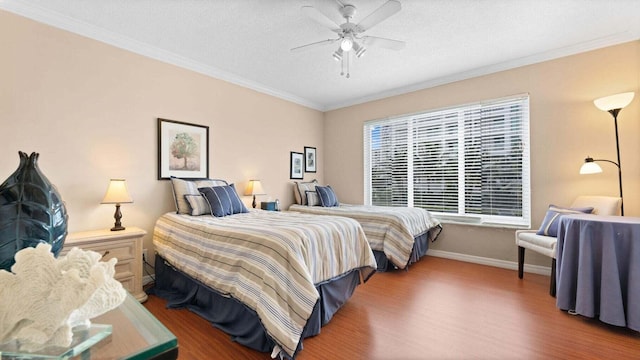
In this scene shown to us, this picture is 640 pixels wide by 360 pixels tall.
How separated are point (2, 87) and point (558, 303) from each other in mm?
5117

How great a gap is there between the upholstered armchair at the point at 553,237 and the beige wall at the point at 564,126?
9.8 inches

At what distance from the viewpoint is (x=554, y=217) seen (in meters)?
2.88

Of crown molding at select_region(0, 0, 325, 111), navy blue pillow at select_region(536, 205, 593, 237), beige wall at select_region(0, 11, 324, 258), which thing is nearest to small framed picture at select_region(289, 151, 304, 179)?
beige wall at select_region(0, 11, 324, 258)

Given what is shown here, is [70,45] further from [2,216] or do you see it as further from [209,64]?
[2,216]

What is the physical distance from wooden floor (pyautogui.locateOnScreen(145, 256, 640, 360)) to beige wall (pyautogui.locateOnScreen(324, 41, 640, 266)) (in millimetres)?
1011

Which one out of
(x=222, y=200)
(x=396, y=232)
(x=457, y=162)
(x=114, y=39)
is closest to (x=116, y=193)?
(x=222, y=200)

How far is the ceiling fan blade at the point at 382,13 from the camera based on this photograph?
2.02m

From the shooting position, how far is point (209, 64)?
11.6 feet

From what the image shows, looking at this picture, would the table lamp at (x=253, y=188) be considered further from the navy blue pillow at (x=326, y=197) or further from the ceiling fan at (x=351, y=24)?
the ceiling fan at (x=351, y=24)

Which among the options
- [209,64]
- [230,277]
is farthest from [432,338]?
[209,64]

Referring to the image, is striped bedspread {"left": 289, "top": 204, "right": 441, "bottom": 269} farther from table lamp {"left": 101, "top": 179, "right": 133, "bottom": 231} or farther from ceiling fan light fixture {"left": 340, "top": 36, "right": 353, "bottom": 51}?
table lamp {"left": 101, "top": 179, "right": 133, "bottom": 231}

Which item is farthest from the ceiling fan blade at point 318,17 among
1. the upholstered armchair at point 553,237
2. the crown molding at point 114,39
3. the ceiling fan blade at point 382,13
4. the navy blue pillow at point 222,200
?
the upholstered armchair at point 553,237

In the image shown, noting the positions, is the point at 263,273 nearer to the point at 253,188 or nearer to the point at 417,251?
the point at 253,188

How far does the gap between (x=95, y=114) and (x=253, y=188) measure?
77.8 inches
